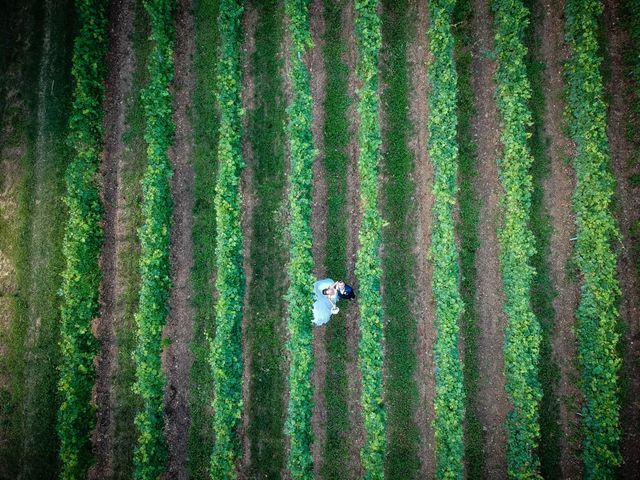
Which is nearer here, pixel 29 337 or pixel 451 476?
pixel 451 476

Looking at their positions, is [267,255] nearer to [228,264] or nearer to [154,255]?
[228,264]

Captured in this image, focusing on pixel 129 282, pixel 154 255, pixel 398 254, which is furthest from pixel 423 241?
pixel 129 282

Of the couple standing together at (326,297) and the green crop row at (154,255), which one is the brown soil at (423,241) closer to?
the couple standing together at (326,297)

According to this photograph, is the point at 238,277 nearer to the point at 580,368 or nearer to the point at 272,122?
the point at 272,122

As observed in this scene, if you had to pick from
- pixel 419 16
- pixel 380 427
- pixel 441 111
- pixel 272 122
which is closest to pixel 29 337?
pixel 272 122

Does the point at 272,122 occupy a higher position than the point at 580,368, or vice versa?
the point at 272,122

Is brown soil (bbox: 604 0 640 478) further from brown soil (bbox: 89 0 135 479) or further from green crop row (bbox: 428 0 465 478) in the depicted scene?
brown soil (bbox: 89 0 135 479)

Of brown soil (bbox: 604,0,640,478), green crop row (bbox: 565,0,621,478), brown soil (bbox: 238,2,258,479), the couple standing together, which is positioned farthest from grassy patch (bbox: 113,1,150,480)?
brown soil (bbox: 604,0,640,478)
